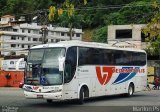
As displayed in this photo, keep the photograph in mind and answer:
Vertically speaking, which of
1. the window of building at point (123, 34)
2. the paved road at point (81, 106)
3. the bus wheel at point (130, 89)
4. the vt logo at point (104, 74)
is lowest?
the bus wheel at point (130, 89)

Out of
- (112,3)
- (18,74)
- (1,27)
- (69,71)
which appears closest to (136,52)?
(69,71)

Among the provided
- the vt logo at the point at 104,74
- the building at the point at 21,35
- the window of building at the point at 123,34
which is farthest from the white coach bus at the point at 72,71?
the building at the point at 21,35

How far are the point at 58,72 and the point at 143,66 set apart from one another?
409 inches

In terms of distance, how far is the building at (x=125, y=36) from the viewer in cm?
6594

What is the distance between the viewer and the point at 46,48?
827 inches

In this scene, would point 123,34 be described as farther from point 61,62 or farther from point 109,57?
point 61,62

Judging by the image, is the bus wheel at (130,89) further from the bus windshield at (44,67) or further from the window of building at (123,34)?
the window of building at (123,34)

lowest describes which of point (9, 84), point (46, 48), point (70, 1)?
point (9, 84)

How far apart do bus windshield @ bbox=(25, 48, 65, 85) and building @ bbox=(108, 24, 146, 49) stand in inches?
1748

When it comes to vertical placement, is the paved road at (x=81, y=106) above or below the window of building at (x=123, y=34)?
below

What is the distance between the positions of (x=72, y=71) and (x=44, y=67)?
1.42 metres

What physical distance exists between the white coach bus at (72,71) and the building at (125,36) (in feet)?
131

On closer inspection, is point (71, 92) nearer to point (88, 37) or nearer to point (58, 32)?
point (58, 32)

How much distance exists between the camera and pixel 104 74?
24.0 metres
